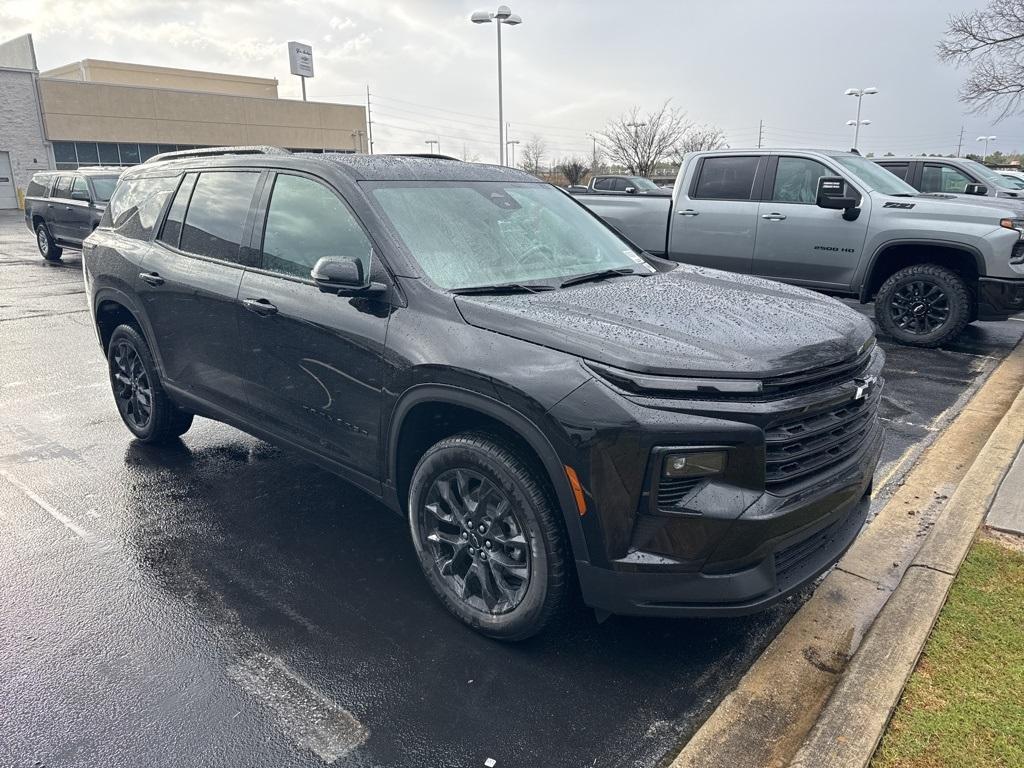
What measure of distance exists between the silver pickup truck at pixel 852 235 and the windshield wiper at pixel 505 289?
4435 mm

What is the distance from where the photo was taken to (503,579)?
Answer: 2.93m

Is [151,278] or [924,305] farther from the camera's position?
[924,305]

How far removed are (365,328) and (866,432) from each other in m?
2.12

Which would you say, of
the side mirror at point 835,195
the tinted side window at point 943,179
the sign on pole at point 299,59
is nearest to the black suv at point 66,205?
the side mirror at point 835,195

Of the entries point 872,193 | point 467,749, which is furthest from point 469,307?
point 872,193

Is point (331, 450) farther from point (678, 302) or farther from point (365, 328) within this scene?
point (678, 302)

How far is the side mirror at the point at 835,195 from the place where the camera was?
7.50 metres

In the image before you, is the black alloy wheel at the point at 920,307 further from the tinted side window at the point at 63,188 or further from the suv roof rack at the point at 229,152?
the tinted side window at the point at 63,188

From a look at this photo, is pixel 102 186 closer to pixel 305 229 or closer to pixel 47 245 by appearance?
pixel 47 245

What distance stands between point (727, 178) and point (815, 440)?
688 centimetres

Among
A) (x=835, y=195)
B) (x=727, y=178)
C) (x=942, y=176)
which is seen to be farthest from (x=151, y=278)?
(x=942, y=176)

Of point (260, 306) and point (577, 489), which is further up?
point (260, 306)

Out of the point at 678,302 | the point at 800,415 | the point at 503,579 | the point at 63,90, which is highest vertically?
the point at 63,90

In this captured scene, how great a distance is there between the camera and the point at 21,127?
37906mm
